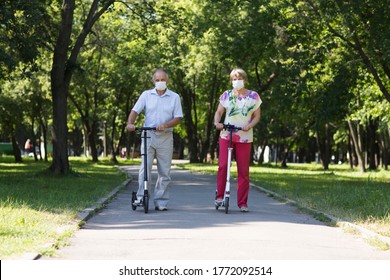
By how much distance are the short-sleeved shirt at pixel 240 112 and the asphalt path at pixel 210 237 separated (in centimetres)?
117

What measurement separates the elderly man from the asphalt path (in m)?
0.61

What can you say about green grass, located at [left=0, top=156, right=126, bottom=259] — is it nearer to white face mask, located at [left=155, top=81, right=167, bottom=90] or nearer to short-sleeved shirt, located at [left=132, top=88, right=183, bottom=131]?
short-sleeved shirt, located at [left=132, top=88, right=183, bottom=131]

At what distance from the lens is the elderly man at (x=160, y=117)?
12281mm

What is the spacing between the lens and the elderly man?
1228 cm

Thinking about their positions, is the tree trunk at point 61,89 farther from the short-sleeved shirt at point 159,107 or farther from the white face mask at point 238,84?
the white face mask at point 238,84

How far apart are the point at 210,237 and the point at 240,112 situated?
353cm

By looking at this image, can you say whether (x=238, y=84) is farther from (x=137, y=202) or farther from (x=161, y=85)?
(x=137, y=202)

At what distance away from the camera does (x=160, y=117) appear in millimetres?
12305

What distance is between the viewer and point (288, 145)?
67.4 m

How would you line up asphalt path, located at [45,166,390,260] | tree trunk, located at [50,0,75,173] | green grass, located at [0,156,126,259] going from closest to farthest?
asphalt path, located at [45,166,390,260]
green grass, located at [0,156,126,259]
tree trunk, located at [50,0,75,173]

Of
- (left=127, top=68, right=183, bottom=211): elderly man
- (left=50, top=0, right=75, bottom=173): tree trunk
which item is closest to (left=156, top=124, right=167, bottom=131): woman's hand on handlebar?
(left=127, top=68, right=183, bottom=211): elderly man

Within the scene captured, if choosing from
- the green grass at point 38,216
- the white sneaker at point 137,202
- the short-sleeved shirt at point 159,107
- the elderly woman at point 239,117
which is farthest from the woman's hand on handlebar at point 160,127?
the green grass at point 38,216

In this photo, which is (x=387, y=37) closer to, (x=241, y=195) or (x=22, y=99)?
(x=241, y=195)

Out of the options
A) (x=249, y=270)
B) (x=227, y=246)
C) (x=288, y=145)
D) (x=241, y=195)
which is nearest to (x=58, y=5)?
(x=241, y=195)
